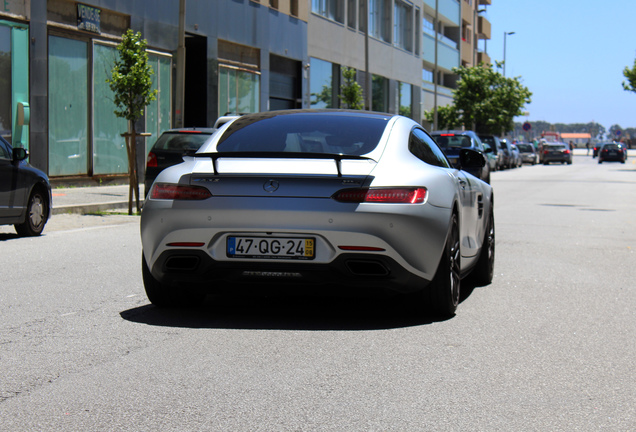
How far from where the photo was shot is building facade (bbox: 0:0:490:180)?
2278 cm

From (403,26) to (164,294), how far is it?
55364 millimetres

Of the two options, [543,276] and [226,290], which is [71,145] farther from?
[226,290]

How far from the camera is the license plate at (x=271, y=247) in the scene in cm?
598

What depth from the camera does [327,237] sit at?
592 centimetres

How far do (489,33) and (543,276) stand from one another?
87.7 meters

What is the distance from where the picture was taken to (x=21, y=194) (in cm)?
1241

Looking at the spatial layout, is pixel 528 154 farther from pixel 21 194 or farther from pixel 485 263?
pixel 485 263

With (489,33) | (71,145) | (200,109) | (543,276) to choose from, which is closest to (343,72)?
(200,109)

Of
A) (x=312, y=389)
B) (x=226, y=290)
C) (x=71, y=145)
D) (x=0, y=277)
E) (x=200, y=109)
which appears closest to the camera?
(x=312, y=389)

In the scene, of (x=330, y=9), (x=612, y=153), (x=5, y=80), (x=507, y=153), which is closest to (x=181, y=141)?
(x=5, y=80)

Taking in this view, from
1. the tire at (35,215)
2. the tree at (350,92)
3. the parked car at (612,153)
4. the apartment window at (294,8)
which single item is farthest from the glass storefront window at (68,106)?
the parked car at (612,153)

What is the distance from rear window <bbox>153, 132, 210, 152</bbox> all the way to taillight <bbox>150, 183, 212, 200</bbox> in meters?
12.8

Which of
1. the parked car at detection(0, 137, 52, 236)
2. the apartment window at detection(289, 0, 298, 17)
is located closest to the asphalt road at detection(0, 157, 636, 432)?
the parked car at detection(0, 137, 52, 236)

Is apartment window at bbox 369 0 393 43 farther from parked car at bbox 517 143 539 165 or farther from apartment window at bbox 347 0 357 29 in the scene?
parked car at bbox 517 143 539 165
